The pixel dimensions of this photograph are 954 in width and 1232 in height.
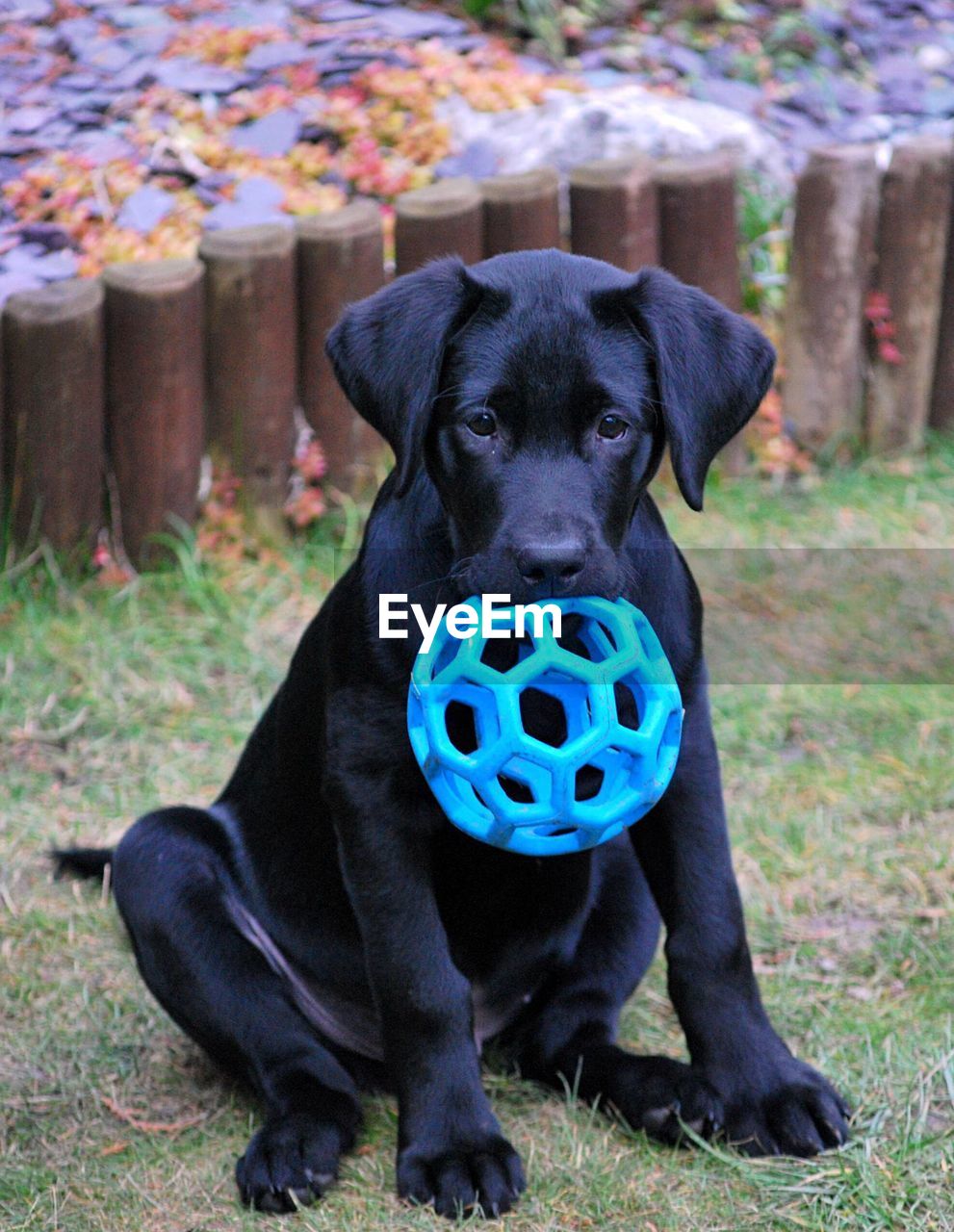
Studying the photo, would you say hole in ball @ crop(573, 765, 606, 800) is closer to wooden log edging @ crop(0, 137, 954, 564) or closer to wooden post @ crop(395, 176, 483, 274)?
wooden log edging @ crop(0, 137, 954, 564)

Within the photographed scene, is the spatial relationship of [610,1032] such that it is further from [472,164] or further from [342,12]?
[342,12]

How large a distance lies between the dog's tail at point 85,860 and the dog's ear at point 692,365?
1.70 meters

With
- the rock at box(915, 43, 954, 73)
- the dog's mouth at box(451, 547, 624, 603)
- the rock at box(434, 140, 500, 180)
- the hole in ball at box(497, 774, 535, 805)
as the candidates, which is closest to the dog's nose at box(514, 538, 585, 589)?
the dog's mouth at box(451, 547, 624, 603)

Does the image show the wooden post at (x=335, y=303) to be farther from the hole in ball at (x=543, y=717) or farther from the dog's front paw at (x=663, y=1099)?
the dog's front paw at (x=663, y=1099)

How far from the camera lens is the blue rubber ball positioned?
258 cm

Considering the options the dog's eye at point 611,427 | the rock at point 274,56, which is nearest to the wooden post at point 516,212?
the rock at point 274,56

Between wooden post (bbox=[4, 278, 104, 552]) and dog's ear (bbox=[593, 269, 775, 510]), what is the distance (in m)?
2.53

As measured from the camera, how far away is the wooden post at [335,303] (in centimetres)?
535

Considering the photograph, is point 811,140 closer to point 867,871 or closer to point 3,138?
point 3,138

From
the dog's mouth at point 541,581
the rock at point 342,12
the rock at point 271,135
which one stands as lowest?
the rock at point 271,135

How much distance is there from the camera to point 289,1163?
280cm

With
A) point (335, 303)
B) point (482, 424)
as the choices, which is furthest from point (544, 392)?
point (335, 303)

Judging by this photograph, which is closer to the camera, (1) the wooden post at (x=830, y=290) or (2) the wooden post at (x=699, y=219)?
(2) the wooden post at (x=699, y=219)

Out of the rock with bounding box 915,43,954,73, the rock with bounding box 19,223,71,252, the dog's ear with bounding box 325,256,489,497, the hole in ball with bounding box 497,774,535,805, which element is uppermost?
the dog's ear with bounding box 325,256,489,497
